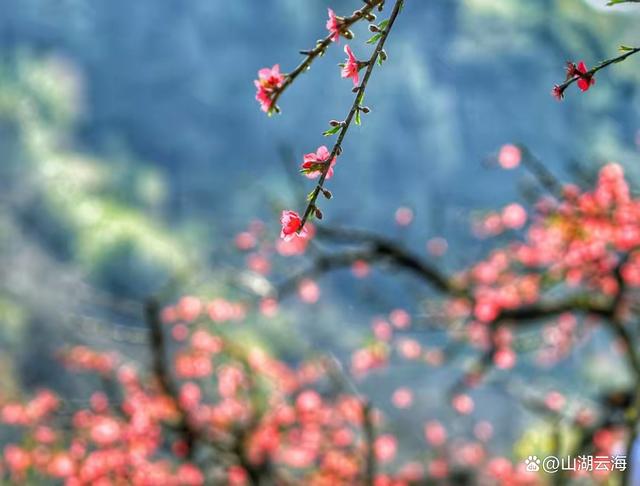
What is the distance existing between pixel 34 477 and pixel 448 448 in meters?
7.83

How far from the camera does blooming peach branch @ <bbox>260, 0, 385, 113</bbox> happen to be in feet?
4.06

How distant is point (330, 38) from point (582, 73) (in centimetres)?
55

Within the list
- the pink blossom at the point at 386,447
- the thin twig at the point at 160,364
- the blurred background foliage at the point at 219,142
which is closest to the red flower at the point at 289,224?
the thin twig at the point at 160,364

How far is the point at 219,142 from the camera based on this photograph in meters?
22.8

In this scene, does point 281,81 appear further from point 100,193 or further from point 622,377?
point 622,377

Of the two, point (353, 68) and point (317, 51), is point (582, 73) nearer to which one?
point (353, 68)

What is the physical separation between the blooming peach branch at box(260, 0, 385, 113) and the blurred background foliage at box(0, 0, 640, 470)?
1297cm

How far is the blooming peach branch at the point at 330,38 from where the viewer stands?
1237 mm

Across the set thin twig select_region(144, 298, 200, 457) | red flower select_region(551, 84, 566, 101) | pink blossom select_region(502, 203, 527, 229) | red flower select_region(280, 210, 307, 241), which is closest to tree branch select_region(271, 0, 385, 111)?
red flower select_region(280, 210, 307, 241)

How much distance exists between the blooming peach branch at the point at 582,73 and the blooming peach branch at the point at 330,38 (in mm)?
403

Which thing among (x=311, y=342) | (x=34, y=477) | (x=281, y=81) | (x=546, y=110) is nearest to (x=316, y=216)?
(x=281, y=81)

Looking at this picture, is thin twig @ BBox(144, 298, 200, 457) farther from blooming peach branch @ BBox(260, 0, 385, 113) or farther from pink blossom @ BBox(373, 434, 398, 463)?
pink blossom @ BBox(373, 434, 398, 463)

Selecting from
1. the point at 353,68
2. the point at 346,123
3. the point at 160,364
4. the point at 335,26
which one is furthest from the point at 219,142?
the point at 346,123

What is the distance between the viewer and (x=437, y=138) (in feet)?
72.9
